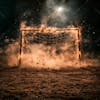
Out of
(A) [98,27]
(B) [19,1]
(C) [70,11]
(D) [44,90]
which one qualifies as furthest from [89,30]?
(D) [44,90]

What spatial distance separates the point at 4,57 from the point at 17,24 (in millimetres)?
2415

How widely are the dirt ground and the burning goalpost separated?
430cm

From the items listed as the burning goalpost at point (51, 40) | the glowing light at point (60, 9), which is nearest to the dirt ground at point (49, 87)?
the burning goalpost at point (51, 40)

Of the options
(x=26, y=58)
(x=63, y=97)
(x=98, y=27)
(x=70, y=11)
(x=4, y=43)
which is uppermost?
(x=70, y=11)

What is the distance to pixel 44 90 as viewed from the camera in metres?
9.16

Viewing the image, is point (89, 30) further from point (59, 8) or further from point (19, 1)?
point (19, 1)

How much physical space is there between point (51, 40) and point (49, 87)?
24.3 ft

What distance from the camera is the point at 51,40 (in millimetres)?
16766

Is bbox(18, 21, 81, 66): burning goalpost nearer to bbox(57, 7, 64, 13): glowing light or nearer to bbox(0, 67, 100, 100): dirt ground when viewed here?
bbox(57, 7, 64, 13): glowing light

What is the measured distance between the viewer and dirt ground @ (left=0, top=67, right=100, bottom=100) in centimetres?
827

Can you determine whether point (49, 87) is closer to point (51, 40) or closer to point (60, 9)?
point (51, 40)

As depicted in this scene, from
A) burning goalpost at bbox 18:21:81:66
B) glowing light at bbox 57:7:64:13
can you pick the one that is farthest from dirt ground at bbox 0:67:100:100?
glowing light at bbox 57:7:64:13

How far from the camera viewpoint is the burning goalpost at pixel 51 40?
54.5 feet

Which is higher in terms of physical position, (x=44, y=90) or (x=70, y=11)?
(x=70, y=11)
